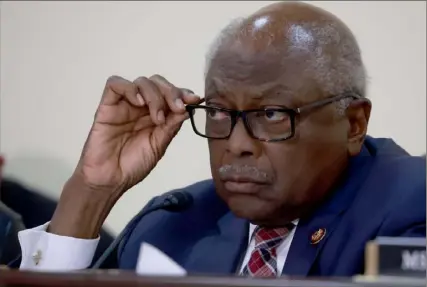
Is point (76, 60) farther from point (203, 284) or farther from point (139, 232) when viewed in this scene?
point (203, 284)

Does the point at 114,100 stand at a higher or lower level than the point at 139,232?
higher

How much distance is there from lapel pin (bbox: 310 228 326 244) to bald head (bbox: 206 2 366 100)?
0.80ft

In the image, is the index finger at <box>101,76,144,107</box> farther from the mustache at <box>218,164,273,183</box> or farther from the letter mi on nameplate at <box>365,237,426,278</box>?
the letter mi on nameplate at <box>365,237,426,278</box>

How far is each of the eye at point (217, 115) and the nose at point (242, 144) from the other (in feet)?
0.14

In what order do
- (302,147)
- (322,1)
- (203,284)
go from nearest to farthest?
1. (203,284)
2. (302,147)
3. (322,1)

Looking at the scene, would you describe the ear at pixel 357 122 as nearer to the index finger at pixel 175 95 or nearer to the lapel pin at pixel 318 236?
the lapel pin at pixel 318 236

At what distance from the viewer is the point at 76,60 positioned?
185 centimetres

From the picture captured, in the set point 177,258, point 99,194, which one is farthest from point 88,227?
point 177,258

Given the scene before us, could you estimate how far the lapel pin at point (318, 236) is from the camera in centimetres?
130

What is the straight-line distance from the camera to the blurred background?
1.68 m

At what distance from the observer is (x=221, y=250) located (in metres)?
1.41

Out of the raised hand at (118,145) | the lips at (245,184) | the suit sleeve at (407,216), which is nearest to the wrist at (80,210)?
the raised hand at (118,145)

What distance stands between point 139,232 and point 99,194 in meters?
0.12

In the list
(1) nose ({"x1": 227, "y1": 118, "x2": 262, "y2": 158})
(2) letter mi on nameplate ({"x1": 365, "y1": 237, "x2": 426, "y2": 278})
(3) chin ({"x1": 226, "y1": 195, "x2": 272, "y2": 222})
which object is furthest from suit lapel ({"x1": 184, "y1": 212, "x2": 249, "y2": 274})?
(2) letter mi on nameplate ({"x1": 365, "y1": 237, "x2": 426, "y2": 278})
